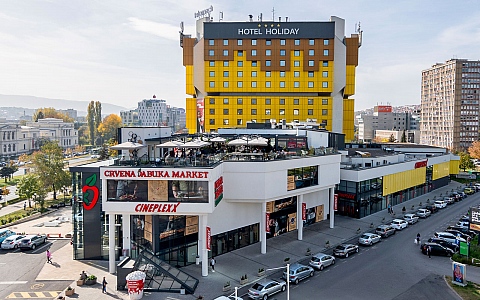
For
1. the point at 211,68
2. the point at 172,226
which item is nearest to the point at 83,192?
the point at 172,226

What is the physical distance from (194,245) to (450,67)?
137 m

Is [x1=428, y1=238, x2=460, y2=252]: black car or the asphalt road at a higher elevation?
[x1=428, y1=238, x2=460, y2=252]: black car

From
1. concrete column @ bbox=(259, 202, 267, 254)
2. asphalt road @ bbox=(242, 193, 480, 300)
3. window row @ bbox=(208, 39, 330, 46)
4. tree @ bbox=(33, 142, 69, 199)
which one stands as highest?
window row @ bbox=(208, 39, 330, 46)

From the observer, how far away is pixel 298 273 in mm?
29672

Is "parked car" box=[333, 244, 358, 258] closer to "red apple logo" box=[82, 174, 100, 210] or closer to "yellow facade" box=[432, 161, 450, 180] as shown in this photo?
"red apple logo" box=[82, 174, 100, 210]

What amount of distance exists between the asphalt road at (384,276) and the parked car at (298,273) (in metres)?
0.43

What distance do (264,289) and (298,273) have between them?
4146 mm

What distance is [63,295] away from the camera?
1069 inches

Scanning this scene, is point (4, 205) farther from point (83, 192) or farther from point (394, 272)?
point (394, 272)

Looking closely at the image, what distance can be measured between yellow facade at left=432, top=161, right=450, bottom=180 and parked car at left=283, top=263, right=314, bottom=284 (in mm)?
50522

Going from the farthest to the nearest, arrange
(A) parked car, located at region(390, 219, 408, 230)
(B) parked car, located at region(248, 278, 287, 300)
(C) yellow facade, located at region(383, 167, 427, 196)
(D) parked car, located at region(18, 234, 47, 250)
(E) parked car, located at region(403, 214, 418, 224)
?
1. (C) yellow facade, located at region(383, 167, 427, 196)
2. (E) parked car, located at region(403, 214, 418, 224)
3. (A) parked car, located at region(390, 219, 408, 230)
4. (D) parked car, located at region(18, 234, 47, 250)
5. (B) parked car, located at region(248, 278, 287, 300)

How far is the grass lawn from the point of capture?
27.0 m

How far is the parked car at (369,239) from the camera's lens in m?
38.9

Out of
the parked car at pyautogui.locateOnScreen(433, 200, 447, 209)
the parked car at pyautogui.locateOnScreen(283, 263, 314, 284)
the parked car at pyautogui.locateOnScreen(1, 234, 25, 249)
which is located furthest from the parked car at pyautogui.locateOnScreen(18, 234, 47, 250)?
the parked car at pyautogui.locateOnScreen(433, 200, 447, 209)
